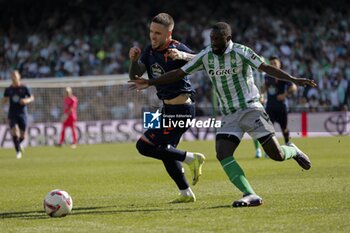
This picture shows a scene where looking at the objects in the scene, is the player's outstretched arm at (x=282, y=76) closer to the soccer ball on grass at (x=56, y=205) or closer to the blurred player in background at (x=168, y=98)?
the blurred player in background at (x=168, y=98)

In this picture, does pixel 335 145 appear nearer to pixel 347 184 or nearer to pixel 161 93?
pixel 347 184

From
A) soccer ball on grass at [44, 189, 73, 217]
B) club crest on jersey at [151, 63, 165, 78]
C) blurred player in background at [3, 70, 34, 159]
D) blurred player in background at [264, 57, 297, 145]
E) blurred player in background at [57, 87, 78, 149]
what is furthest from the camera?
blurred player in background at [57, 87, 78, 149]

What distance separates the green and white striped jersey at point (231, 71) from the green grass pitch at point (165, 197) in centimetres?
135

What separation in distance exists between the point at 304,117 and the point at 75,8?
→ 48.7 feet

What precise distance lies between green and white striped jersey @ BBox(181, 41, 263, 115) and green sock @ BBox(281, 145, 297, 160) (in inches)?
31.1

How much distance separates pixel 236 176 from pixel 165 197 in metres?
1.96

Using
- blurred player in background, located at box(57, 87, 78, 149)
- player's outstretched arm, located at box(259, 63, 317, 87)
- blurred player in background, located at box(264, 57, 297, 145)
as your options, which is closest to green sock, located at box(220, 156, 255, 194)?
player's outstretched arm, located at box(259, 63, 317, 87)

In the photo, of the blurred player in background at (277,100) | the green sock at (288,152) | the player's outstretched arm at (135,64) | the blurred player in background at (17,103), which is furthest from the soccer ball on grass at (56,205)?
the blurred player in background at (17,103)

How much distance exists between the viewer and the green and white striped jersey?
32.6 ft

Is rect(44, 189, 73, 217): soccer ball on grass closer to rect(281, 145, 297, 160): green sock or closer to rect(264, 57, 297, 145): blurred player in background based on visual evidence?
rect(281, 145, 297, 160): green sock

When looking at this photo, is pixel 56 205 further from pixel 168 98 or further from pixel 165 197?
pixel 165 197

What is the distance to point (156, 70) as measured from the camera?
425 inches

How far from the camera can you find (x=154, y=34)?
1056 centimetres

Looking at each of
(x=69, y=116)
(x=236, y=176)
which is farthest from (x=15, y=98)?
(x=236, y=176)
